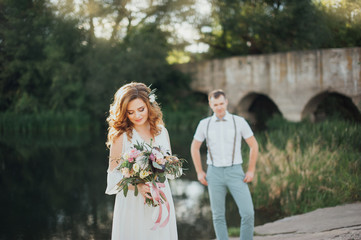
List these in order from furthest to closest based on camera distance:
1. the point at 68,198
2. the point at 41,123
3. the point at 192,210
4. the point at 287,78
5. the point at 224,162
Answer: the point at 41,123, the point at 287,78, the point at 68,198, the point at 192,210, the point at 224,162

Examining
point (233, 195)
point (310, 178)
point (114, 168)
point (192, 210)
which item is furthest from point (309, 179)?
point (114, 168)

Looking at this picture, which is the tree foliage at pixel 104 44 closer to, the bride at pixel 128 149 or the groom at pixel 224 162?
the groom at pixel 224 162

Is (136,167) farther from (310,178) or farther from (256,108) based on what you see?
(256,108)

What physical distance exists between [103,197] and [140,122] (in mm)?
6115

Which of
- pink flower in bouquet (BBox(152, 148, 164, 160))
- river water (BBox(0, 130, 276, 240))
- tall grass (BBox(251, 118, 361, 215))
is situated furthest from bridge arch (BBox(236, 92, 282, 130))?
pink flower in bouquet (BBox(152, 148, 164, 160))

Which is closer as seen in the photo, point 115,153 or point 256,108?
point 115,153

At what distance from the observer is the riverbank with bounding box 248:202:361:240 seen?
391cm

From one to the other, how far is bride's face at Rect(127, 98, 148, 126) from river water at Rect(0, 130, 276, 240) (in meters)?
3.66

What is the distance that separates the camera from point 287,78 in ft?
59.0

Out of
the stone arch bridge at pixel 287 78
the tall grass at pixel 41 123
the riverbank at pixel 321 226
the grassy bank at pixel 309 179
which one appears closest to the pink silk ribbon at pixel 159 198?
the riverbank at pixel 321 226

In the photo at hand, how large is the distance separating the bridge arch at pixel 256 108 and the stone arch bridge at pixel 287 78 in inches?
2.7

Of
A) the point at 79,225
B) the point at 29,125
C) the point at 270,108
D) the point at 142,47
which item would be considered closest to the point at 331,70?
the point at 270,108

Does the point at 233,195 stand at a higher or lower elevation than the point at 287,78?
lower

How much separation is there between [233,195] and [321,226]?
4.67 ft
